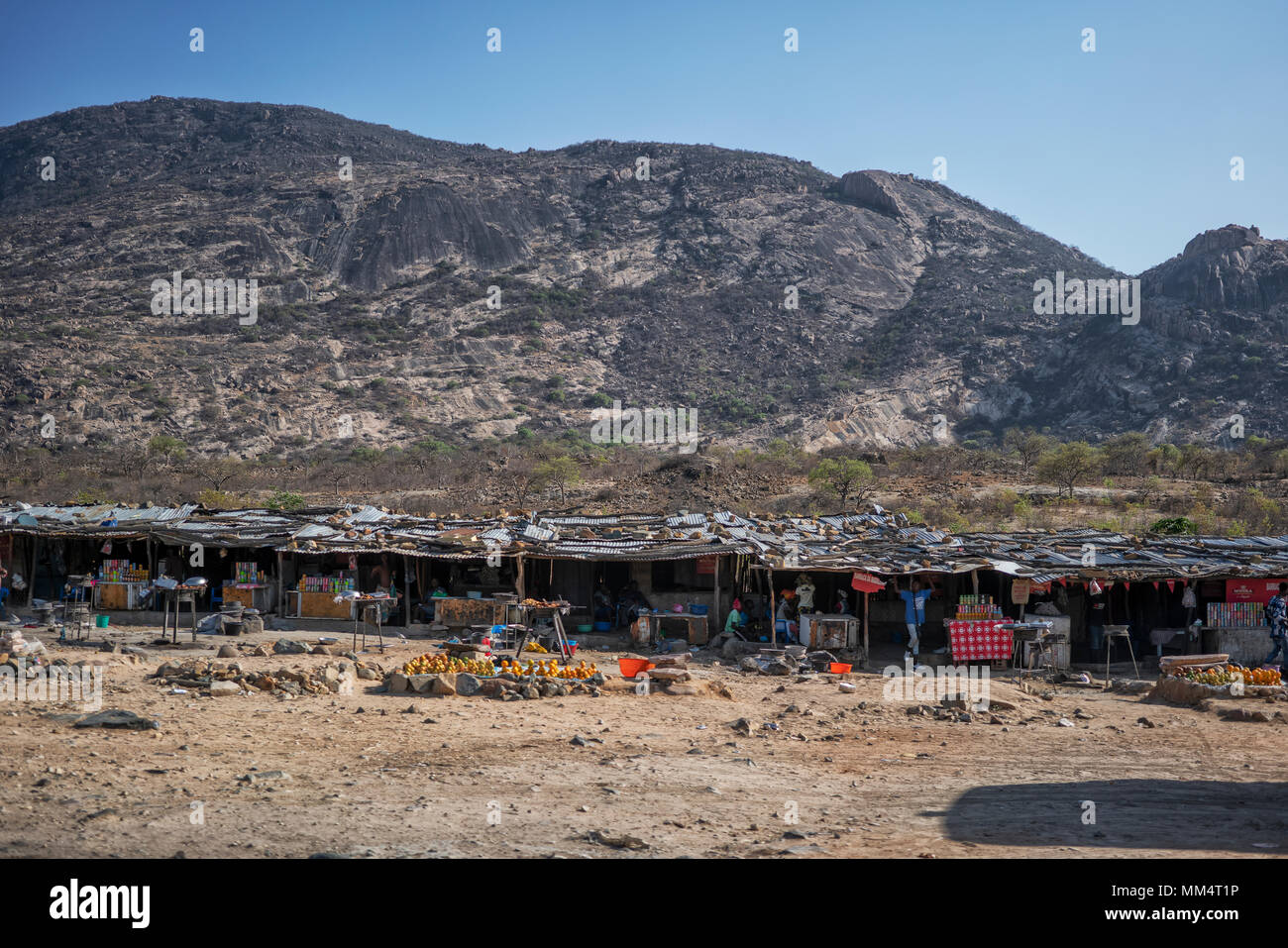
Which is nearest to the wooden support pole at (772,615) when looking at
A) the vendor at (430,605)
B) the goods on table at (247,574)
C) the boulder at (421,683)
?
the vendor at (430,605)

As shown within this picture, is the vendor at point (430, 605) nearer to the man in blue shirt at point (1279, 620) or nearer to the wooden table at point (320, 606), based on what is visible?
the wooden table at point (320, 606)

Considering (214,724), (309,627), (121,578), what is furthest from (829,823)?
(121,578)

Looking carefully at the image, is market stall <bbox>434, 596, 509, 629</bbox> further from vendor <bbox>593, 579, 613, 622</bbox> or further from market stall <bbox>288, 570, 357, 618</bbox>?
market stall <bbox>288, 570, 357, 618</bbox>

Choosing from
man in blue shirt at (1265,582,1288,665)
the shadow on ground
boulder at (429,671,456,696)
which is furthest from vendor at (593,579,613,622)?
man in blue shirt at (1265,582,1288,665)

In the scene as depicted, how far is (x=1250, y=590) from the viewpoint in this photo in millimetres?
16672

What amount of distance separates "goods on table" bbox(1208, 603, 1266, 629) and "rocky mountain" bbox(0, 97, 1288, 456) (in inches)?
1657

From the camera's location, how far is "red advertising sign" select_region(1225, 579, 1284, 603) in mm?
16609

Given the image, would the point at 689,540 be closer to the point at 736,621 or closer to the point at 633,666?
the point at 736,621

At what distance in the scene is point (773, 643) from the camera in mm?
16844

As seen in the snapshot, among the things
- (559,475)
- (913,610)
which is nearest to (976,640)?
(913,610)

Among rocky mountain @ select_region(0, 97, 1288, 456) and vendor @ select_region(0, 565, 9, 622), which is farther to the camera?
rocky mountain @ select_region(0, 97, 1288, 456)

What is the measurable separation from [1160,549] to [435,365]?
54.0 m

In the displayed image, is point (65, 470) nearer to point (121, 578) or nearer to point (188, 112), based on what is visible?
point (121, 578)

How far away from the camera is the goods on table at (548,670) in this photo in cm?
1348
